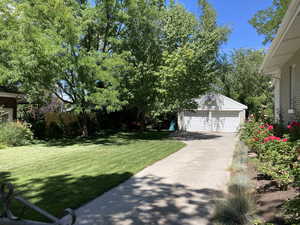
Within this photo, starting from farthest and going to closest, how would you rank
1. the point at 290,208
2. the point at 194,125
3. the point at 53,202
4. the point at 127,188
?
the point at 194,125
the point at 127,188
the point at 53,202
the point at 290,208

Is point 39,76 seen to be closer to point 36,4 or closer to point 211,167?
point 36,4

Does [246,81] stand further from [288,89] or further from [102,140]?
[102,140]

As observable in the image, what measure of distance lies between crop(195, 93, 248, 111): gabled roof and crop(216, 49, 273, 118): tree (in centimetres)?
545

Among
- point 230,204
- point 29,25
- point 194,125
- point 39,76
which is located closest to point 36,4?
point 29,25

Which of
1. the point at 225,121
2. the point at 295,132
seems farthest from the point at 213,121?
the point at 295,132

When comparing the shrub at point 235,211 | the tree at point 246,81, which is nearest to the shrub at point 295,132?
the shrub at point 235,211

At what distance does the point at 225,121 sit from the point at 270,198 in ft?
67.8

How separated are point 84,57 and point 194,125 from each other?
15.1 meters

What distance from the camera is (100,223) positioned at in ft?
11.7

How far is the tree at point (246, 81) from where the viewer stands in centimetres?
2820

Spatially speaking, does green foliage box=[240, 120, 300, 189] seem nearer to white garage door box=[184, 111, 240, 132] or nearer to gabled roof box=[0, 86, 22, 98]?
gabled roof box=[0, 86, 22, 98]

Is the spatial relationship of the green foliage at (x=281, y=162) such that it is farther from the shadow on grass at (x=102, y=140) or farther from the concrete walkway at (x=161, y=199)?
the shadow on grass at (x=102, y=140)

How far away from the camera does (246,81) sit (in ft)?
95.2

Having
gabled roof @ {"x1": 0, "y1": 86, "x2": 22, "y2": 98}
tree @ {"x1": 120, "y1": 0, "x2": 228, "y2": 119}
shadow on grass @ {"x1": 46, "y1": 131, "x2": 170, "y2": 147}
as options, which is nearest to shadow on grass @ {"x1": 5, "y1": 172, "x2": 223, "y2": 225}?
shadow on grass @ {"x1": 46, "y1": 131, "x2": 170, "y2": 147}
